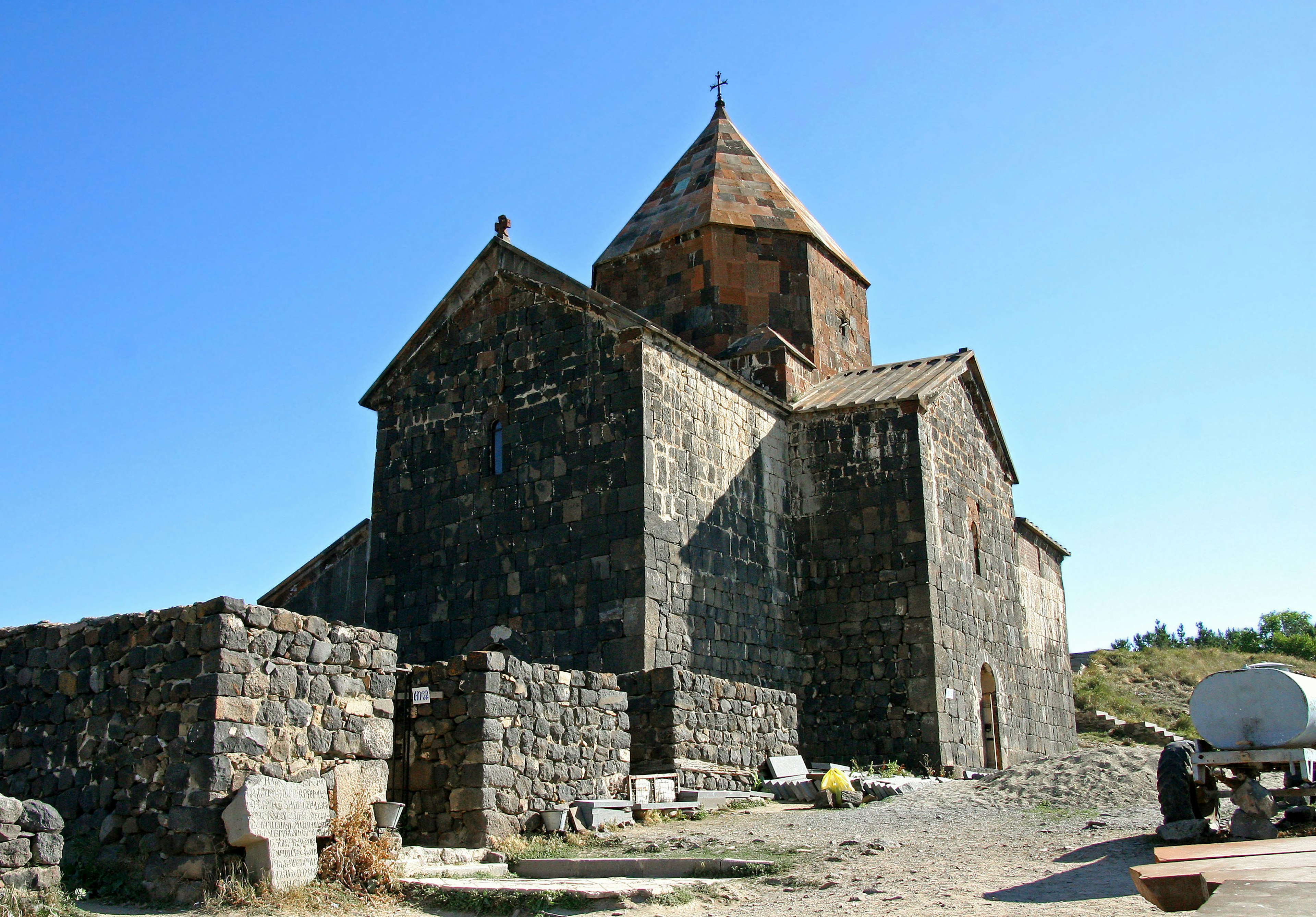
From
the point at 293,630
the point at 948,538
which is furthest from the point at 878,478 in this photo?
the point at 293,630

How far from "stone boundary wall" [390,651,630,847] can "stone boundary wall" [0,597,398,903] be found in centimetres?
63

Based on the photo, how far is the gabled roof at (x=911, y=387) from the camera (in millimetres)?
15422

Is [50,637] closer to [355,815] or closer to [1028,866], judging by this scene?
[355,815]

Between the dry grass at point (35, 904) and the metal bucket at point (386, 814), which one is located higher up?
the metal bucket at point (386, 814)

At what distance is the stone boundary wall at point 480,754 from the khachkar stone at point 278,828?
4.82ft

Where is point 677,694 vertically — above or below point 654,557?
below

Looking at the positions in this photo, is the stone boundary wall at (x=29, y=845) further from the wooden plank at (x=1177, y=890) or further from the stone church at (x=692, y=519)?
the stone church at (x=692, y=519)

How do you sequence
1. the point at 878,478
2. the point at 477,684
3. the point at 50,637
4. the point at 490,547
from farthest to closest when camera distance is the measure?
the point at 878,478, the point at 490,547, the point at 477,684, the point at 50,637

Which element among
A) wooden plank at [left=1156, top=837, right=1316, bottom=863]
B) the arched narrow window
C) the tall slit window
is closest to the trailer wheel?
wooden plank at [left=1156, top=837, right=1316, bottom=863]

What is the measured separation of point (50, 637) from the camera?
8.04 metres

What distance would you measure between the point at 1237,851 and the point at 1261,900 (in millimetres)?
1054

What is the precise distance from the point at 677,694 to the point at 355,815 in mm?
Answer: 3973

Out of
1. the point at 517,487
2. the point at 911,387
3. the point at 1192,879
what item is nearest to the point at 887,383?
the point at 911,387

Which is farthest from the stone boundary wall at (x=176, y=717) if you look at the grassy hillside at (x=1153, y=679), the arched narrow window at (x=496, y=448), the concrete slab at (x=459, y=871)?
the grassy hillside at (x=1153, y=679)
